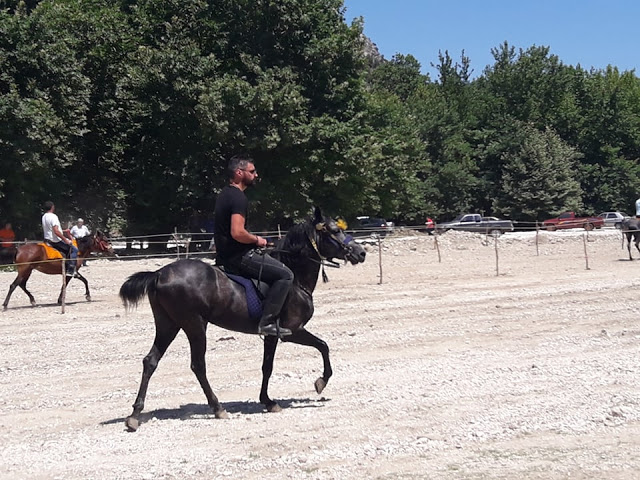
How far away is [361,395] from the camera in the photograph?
927cm

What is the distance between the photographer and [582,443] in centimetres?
709

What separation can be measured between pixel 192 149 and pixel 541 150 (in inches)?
1311

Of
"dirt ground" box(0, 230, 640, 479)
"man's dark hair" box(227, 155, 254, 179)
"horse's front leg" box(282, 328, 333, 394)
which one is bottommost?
"dirt ground" box(0, 230, 640, 479)

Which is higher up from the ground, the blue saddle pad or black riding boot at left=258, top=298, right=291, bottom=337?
the blue saddle pad

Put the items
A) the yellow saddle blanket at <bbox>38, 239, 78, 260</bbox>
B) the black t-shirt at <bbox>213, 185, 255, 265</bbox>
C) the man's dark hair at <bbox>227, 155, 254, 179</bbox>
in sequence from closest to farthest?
1. the black t-shirt at <bbox>213, 185, 255, 265</bbox>
2. the man's dark hair at <bbox>227, 155, 254, 179</bbox>
3. the yellow saddle blanket at <bbox>38, 239, 78, 260</bbox>

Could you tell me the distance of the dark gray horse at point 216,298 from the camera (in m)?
8.44

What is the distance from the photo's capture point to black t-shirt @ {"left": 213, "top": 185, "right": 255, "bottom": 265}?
28.1ft

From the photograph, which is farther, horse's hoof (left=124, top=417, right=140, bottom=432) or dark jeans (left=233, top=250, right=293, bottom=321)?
dark jeans (left=233, top=250, right=293, bottom=321)

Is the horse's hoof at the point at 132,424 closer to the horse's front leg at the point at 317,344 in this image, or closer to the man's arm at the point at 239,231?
the horse's front leg at the point at 317,344

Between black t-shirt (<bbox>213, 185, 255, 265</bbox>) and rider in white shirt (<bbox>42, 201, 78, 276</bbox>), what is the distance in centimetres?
1166

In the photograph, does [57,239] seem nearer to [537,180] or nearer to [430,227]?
[430,227]

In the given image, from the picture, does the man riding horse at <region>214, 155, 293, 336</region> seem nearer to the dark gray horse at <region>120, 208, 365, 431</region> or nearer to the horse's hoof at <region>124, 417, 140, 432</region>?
the dark gray horse at <region>120, 208, 365, 431</region>

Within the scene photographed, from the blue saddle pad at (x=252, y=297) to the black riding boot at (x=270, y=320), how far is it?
0.08m

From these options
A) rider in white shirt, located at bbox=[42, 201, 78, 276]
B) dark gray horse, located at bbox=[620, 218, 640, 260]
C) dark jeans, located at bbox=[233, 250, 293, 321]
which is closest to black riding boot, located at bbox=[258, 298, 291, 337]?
dark jeans, located at bbox=[233, 250, 293, 321]
